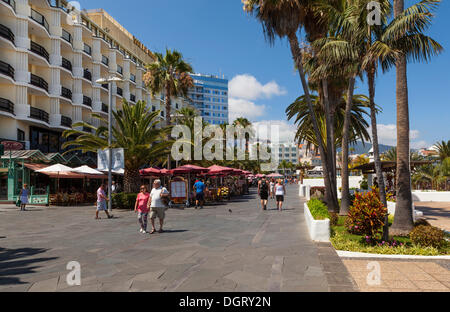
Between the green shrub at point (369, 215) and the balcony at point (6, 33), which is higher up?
the balcony at point (6, 33)

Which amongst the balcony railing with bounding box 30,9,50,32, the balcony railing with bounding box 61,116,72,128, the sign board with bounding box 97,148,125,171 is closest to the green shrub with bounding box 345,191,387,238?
the sign board with bounding box 97,148,125,171

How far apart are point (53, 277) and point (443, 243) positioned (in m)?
8.13

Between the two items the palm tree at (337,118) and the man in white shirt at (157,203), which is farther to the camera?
the palm tree at (337,118)

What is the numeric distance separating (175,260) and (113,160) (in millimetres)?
12350

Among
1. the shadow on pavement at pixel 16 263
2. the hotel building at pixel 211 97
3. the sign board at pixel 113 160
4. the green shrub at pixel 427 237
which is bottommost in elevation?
the shadow on pavement at pixel 16 263

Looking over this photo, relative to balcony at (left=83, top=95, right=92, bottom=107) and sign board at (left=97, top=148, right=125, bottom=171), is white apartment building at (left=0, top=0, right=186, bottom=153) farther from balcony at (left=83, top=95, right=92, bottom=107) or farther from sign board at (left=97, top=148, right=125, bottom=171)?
sign board at (left=97, top=148, right=125, bottom=171)

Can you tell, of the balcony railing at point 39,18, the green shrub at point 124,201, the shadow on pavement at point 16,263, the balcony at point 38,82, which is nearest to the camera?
the shadow on pavement at point 16,263

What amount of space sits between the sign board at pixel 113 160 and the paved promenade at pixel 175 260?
6656 mm

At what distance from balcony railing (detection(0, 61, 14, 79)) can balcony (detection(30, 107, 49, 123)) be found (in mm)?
Result: 3051

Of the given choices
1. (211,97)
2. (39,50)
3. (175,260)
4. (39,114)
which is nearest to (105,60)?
(39,50)

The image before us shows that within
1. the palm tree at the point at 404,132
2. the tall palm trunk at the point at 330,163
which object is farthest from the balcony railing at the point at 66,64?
the palm tree at the point at 404,132

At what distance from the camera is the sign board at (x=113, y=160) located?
17062mm

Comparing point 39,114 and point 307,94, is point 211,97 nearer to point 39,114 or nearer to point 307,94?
point 39,114

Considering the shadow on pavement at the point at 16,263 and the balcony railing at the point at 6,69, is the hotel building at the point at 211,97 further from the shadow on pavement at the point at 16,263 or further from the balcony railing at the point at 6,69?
the shadow on pavement at the point at 16,263
